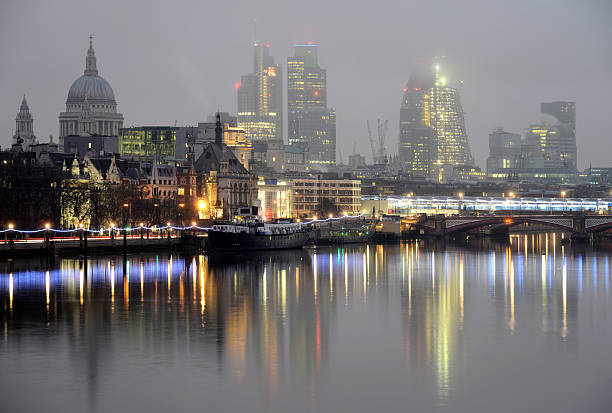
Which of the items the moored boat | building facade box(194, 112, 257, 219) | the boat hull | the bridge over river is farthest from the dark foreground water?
building facade box(194, 112, 257, 219)

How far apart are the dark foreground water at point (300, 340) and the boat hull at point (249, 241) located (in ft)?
82.7

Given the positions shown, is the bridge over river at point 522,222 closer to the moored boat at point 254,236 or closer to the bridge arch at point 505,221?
the bridge arch at point 505,221

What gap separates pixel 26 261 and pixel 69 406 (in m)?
53.2

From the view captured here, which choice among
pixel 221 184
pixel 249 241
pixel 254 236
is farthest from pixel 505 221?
pixel 249 241

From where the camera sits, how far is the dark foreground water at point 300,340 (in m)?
42.8

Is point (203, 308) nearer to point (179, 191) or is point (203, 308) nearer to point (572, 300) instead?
point (572, 300)

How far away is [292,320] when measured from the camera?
60562 mm

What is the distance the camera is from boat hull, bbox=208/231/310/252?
114625 mm

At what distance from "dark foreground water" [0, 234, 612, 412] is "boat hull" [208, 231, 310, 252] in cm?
2519

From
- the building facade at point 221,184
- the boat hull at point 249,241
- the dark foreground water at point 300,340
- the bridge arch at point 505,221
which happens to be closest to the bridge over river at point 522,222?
the bridge arch at point 505,221

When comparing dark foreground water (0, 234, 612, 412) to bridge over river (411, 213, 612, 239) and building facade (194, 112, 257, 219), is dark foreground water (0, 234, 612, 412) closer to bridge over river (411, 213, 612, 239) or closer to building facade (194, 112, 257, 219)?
bridge over river (411, 213, 612, 239)

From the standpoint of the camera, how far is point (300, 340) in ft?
177

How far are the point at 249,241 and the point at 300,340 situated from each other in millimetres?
64486

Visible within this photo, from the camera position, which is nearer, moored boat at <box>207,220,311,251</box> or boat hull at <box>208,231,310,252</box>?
boat hull at <box>208,231,310,252</box>
